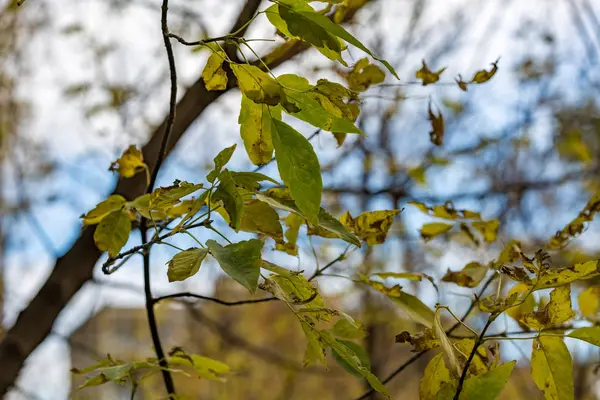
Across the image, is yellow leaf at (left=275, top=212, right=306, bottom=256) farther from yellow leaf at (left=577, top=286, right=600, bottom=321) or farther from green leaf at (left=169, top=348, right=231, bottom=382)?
yellow leaf at (left=577, top=286, right=600, bottom=321)

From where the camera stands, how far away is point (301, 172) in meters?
0.36

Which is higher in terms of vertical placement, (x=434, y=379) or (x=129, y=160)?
(x=129, y=160)

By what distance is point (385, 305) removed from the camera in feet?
9.75

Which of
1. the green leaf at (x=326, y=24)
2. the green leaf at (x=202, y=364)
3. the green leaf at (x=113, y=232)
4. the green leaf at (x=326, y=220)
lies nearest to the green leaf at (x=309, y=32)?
the green leaf at (x=326, y=24)

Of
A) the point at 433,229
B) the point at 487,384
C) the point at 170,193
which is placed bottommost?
the point at 487,384

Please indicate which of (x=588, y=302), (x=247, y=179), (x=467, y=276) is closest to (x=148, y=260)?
(x=247, y=179)

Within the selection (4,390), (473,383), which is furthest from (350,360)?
(4,390)

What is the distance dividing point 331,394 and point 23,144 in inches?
163

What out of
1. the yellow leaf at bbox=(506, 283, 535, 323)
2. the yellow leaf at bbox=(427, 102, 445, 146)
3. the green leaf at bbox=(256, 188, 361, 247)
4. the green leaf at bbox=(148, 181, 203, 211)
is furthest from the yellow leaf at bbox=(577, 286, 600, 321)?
the green leaf at bbox=(148, 181, 203, 211)

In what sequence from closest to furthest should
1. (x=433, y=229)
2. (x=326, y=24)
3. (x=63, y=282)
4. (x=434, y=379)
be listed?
(x=326, y=24) → (x=434, y=379) → (x=433, y=229) → (x=63, y=282)

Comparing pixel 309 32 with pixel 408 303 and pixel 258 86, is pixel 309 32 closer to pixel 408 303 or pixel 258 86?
pixel 258 86

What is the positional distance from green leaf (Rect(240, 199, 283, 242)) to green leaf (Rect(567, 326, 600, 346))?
0.68 ft

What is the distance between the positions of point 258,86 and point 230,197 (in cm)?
7

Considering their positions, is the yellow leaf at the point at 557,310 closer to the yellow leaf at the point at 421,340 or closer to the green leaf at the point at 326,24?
the yellow leaf at the point at 421,340
